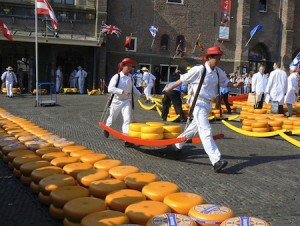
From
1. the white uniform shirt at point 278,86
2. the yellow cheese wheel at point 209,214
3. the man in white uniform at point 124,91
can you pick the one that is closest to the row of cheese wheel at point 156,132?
the man in white uniform at point 124,91

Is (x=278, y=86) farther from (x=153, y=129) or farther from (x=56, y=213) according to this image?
(x=56, y=213)

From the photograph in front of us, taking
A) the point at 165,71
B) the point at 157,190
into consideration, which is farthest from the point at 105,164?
the point at 165,71

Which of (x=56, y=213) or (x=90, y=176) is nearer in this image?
(x=56, y=213)

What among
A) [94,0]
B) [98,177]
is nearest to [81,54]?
[94,0]

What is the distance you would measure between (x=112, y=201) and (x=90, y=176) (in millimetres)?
966

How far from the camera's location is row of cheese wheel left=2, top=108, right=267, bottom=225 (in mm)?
3957

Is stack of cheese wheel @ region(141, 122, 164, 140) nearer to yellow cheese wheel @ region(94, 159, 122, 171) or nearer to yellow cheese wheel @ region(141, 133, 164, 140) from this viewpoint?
yellow cheese wheel @ region(141, 133, 164, 140)

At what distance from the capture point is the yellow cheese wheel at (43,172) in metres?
5.44

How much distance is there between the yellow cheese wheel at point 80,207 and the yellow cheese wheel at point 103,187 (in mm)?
349

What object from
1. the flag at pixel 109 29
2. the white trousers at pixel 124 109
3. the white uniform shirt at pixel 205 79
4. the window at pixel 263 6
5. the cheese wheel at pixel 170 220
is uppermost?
the window at pixel 263 6

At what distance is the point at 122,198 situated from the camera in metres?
4.51

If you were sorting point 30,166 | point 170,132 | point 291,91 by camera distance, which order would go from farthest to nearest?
point 291,91
point 170,132
point 30,166

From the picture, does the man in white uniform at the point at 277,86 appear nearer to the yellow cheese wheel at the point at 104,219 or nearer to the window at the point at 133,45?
the yellow cheese wheel at the point at 104,219

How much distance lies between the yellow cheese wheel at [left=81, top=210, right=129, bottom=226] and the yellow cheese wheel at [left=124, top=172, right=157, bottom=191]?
1.00 meters
